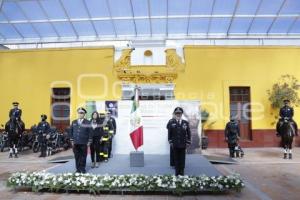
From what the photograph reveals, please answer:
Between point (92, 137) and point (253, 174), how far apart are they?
4.56 m

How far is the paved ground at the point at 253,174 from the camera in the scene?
23.3 feet

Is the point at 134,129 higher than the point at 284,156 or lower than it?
higher

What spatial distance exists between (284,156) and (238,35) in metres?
8.11

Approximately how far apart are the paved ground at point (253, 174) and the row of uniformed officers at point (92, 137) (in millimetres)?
1637

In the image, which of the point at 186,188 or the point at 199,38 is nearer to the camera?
the point at 186,188

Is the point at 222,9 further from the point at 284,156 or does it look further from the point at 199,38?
the point at 284,156

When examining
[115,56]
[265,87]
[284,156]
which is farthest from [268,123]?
[115,56]

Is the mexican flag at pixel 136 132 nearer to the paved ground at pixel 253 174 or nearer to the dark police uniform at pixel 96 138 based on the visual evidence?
the dark police uniform at pixel 96 138

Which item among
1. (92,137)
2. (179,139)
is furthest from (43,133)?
(179,139)

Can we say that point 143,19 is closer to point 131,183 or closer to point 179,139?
point 179,139

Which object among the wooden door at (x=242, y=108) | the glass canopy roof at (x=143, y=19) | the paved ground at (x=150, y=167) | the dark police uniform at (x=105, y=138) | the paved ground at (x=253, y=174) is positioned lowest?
the paved ground at (x=253, y=174)

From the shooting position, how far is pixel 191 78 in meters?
16.5

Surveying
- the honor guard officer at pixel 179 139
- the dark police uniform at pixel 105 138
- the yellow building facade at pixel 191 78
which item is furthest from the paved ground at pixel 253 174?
the yellow building facade at pixel 191 78

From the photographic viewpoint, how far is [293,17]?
17312 mm
